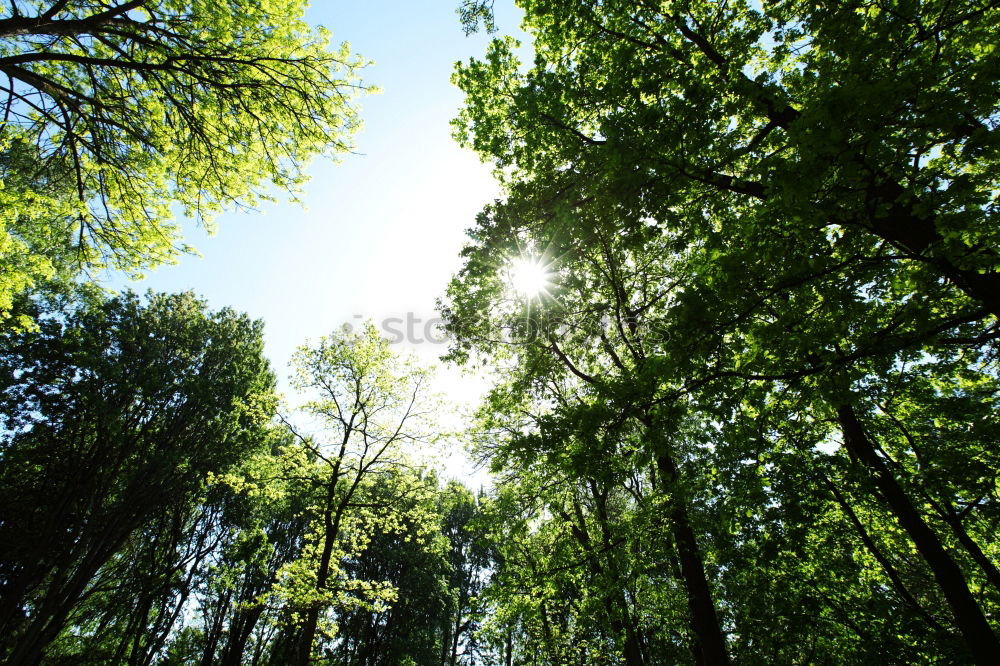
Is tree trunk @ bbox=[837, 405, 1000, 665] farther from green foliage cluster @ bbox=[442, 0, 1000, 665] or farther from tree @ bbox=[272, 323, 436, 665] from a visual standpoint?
tree @ bbox=[272, 323, 436, 665]

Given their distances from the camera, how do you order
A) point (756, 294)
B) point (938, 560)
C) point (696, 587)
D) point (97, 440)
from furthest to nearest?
point (97, 440) → point (696, 587) → point (938, 560) → point (756, 294)

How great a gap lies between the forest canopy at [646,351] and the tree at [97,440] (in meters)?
0.12

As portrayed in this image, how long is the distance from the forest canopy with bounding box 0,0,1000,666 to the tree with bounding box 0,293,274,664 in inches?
4.8

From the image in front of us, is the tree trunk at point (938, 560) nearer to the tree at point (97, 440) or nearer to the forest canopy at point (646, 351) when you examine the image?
the forest canopy at point (646, 351)

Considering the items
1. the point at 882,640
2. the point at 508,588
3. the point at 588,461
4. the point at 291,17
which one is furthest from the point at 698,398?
the point at 291,17

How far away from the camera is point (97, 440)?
15516mm

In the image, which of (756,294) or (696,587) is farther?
(696,587)

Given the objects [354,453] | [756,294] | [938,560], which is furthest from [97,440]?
[938,560]

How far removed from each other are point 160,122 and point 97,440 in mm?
14039

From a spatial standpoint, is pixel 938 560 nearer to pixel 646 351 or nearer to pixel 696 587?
pixel 696 587

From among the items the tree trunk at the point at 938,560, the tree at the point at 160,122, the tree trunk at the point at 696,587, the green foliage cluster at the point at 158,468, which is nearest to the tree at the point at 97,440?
the green foliage cluster at the point at 158,468

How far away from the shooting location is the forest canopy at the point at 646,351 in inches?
162

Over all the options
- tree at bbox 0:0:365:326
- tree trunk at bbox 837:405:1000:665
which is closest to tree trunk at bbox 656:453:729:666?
tree trunk at bbox 837:405:1000:665

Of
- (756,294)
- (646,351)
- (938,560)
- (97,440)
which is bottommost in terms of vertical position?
(938,560)
